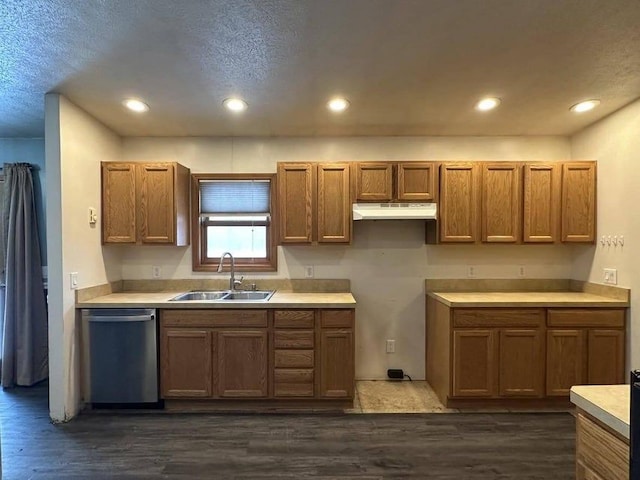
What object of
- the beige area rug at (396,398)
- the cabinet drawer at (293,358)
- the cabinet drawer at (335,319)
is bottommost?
the beige area rug at (396,398)

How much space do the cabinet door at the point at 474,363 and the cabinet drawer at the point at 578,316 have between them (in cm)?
51

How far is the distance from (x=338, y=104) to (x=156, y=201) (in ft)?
6.16

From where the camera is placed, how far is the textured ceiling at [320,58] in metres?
1.74

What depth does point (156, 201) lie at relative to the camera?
329 cm

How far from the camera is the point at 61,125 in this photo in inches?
107

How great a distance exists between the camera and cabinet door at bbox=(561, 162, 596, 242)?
10.8 feet

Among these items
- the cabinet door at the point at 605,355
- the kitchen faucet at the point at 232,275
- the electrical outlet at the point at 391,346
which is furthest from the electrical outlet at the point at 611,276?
the kitchen faucet at the point at 232,275

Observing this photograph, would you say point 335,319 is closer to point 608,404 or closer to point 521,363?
point 521,363

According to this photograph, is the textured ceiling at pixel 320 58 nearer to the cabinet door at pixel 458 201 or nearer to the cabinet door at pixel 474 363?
the cabinet door at pixel 458 201

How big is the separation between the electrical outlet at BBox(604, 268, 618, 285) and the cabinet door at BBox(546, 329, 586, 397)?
545 millimetres

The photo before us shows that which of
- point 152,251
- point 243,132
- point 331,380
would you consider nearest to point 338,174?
point 243,132

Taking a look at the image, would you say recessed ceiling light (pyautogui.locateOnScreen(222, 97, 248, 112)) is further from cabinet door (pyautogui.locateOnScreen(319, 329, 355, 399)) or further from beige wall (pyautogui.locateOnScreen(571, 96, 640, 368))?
beige wall (pyautogui.locateOnScreen(571, 96, 640, 368))

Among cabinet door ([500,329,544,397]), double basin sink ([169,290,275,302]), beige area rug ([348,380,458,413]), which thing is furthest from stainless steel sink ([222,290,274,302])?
cabinet door ([500,329,544,397])

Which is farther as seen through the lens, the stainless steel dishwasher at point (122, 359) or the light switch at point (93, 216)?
the light switch at point (93, 216)
